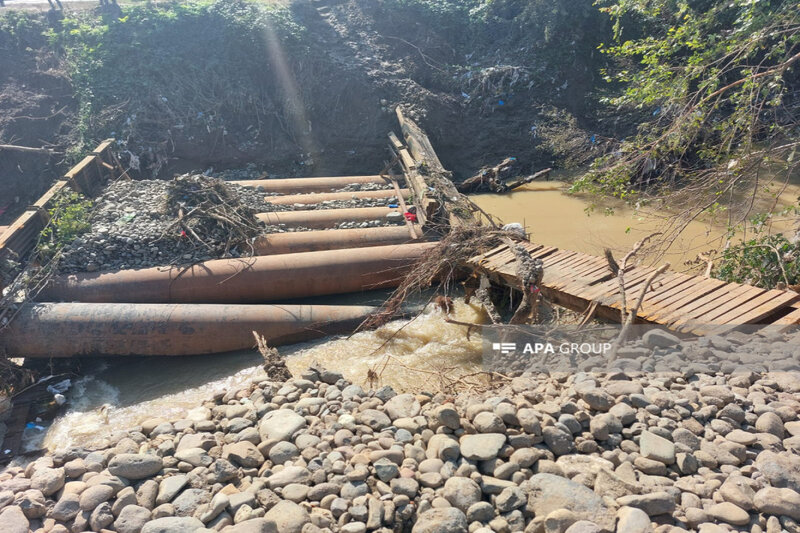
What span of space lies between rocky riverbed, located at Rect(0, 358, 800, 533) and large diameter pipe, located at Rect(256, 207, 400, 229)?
15.4 feet

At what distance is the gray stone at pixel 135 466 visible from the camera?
3.48m

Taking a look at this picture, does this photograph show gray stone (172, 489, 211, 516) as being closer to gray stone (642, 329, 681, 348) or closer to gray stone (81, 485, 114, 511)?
gray stone (81, 485, 114, 511)

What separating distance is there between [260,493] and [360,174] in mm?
10070

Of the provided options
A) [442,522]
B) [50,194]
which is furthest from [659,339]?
[50,194]

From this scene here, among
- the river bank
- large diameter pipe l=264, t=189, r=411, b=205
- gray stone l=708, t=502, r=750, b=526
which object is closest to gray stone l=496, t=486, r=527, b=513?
the river bank

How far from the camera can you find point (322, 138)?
12805mm

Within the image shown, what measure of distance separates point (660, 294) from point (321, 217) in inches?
217

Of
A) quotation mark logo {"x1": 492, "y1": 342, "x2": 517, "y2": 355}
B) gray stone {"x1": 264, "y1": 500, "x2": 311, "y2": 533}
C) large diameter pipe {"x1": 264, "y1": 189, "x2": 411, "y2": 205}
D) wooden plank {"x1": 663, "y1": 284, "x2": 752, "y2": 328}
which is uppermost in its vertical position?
large diameter pipe {"x1": 264, "y1": 189, "x2": 411, "y2": 205}

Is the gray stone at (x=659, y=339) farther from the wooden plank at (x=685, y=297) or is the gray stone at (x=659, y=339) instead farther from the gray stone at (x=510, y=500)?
the gray stone at (x=510, y=500)

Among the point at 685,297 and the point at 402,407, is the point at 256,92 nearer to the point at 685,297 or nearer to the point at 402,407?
the point at 402,407

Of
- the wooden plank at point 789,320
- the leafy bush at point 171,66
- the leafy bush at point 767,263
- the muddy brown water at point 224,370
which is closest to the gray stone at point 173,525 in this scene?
the muddy brown water at point 224,370

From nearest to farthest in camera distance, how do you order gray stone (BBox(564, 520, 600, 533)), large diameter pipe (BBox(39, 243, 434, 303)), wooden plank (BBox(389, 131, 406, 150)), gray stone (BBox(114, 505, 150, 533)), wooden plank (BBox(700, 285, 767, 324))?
gray stone (BBox(564, 520, 600, 533)), gray stone (BBox(114, 505, 150, 533)), wooden plank (BBox(700, 285, 767, 324)), large diameter pipe (BBox(39, 243, 434, 303)), wooden plank (BBox(389, 131, 406, 150))

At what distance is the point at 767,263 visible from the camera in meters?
5.86

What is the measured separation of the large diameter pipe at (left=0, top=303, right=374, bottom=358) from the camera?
6.22 m
